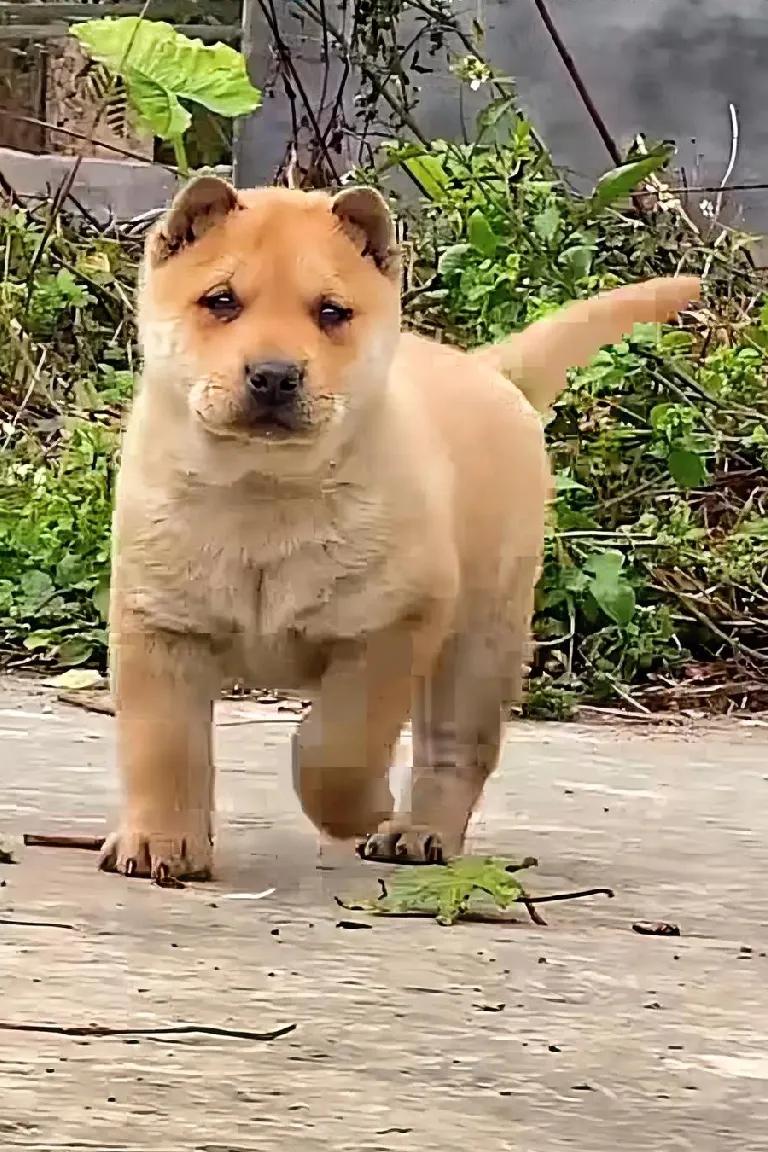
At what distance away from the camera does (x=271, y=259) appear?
3104 millimetres

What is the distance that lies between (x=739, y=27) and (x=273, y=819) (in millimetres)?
5386

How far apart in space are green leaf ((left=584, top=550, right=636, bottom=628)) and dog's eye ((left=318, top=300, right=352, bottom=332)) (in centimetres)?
318

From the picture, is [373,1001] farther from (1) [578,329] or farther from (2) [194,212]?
(1) [578,329]

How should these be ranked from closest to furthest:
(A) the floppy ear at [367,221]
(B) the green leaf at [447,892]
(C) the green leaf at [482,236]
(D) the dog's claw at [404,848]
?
(B) the green leaf at [447,892]
(A) the floppy ear at [367,221]
(D) the dog's claw at [404,848]
(C) the green leaf at [482,236]

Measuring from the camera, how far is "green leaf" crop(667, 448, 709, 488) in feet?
21.6

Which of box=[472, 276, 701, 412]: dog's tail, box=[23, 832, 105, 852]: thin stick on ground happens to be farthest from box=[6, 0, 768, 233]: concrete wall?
box=[23, 832, 105, 852]: thin stick on ground

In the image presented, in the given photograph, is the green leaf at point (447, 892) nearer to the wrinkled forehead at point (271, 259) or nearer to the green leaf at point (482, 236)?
the wrinkled forehead at point (271, 259)

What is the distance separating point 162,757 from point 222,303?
692 mm

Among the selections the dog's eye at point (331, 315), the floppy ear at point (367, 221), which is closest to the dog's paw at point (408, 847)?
the dog's eye at point (331, 315)

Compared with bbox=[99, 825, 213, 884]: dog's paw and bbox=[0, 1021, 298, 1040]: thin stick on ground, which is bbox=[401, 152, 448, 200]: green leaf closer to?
bbox=[99, 825, 213, 884]: dog's paw

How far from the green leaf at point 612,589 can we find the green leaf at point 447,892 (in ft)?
11.1

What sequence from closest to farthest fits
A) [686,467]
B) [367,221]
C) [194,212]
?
[194,212] → [367,221] → [686,467]

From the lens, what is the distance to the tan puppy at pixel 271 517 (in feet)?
9.97

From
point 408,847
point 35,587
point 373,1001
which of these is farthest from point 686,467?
point 373,1001
